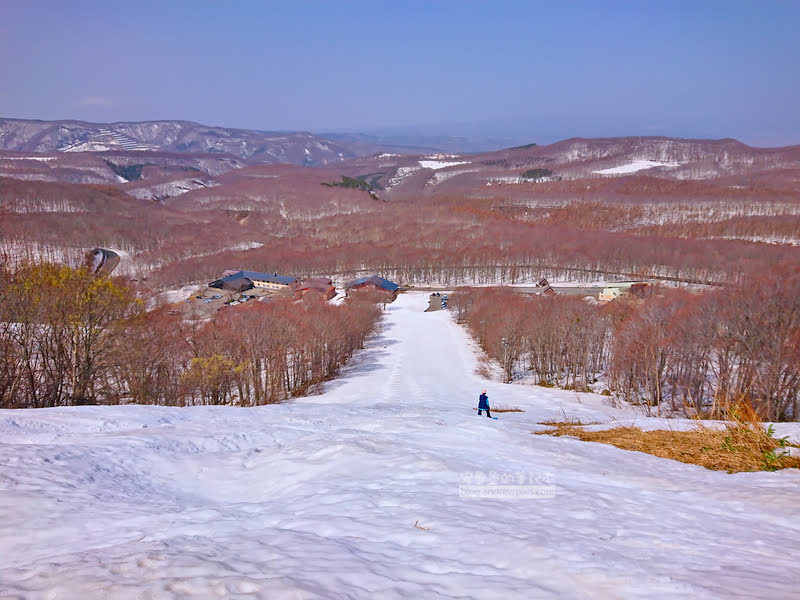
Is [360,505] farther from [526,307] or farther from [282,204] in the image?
[282,204]

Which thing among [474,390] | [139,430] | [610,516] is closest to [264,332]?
[474,390]

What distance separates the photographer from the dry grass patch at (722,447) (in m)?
5.54

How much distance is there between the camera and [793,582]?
2902mm

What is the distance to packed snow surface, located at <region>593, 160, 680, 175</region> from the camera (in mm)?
185250

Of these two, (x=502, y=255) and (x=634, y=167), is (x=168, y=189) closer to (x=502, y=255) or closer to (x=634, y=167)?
(x=502, y=255)

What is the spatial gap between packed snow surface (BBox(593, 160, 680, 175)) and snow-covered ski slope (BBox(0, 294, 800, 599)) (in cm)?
20284

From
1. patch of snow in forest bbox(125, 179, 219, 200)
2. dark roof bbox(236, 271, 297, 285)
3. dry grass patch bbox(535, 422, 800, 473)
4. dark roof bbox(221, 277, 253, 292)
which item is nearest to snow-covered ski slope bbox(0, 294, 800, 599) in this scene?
dry grass patch bbox(535, 422, 800, 473)

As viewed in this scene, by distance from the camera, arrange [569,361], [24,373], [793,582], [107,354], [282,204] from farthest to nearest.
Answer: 1. [282,204]
2. [569,361]
3. [107,354]
4. [24,373]
5. [793,582]

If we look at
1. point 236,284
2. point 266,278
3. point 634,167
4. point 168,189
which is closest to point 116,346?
point 236,284

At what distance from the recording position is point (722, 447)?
605cm

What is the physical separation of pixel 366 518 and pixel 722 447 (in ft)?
16.3

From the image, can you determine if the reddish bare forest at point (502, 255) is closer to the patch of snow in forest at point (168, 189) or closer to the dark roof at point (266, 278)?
the patch of snow in forest at point (168, 189)

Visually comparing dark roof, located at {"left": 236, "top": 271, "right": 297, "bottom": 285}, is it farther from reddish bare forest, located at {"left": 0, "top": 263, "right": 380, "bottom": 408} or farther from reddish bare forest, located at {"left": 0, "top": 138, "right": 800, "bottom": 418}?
reddish bare forest, located at {"left": 0, "top": 263, "right": 380, "bottom": 408}

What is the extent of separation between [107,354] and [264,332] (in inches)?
415
